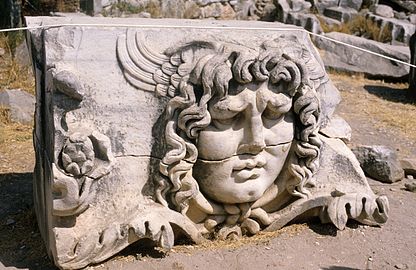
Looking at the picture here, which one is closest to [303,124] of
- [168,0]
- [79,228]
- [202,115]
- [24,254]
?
[202,115]

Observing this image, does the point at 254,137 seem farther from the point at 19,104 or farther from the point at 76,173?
the point at 19,104

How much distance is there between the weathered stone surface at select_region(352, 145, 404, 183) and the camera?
5250 mm

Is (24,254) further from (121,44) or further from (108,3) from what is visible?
(108,3)

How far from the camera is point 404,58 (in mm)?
9219

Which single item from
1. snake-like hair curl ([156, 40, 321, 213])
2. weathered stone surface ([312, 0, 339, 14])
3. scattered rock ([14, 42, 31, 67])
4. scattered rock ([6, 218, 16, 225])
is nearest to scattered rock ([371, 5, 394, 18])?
weathered stone surface ([312, 0, 339, 14])

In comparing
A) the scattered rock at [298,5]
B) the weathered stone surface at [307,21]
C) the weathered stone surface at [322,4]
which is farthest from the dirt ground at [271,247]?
the weathered stone surface at [322,4]

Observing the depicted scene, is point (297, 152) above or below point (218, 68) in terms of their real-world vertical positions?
below

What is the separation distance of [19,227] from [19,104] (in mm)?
2690

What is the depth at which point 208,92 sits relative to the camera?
3.60m

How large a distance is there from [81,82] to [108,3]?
6.68m

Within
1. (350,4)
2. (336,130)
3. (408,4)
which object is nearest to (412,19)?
(408,4)

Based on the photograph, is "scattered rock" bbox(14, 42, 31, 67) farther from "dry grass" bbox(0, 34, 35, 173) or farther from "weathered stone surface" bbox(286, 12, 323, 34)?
"weathered stone surface" bbox(286, 12, 323, 34)

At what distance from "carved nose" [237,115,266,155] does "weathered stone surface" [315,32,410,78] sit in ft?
19.5

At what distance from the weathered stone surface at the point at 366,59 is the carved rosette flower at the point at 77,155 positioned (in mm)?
6558
